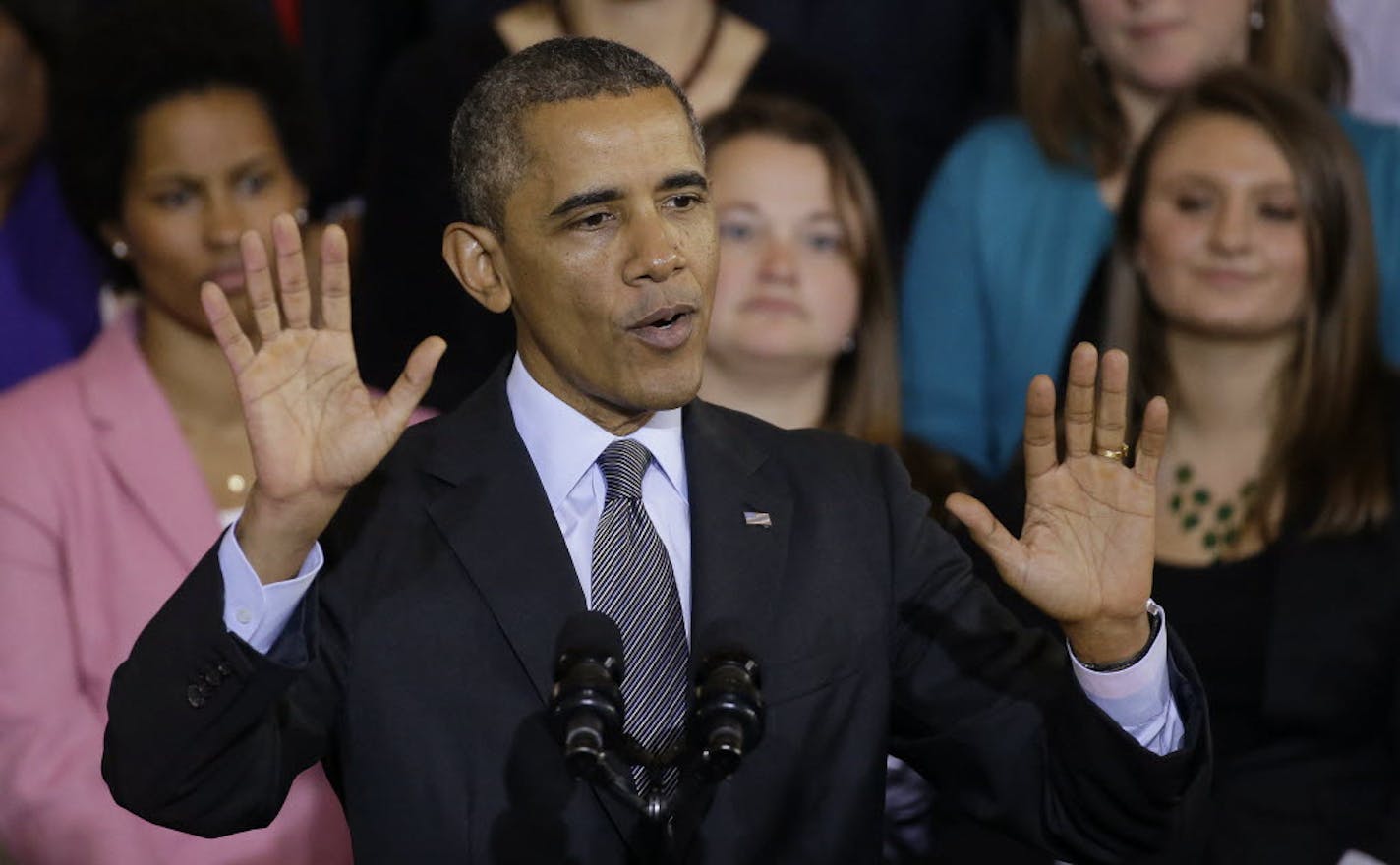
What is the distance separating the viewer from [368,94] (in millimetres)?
4215

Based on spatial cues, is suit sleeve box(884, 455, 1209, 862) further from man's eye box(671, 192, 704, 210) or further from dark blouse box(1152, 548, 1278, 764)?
dark blouse box(1152, 548, 1278, 764)

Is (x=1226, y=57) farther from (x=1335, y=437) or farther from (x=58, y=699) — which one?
(x=58, y=699)

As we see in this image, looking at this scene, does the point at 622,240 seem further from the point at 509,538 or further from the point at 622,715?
the point at 622,715

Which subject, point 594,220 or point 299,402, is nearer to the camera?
point 299,402

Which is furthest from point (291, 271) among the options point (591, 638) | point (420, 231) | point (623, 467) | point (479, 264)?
point (420, 231)

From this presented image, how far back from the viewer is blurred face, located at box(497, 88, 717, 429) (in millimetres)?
2086

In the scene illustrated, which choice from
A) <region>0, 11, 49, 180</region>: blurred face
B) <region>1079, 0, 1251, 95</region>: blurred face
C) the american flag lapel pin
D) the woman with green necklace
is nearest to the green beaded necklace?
the woman with green necklace

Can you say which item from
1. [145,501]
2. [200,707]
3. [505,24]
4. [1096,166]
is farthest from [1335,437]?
[200,707]

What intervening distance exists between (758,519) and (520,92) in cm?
51

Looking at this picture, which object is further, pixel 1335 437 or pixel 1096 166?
pixel 1096 166

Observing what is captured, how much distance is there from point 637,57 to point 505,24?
1539 mm

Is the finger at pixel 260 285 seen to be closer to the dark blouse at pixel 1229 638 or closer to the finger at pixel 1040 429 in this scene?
the finger at pixel 1040 429

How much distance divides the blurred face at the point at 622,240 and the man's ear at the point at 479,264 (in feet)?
0.30

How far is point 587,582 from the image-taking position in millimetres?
2123
